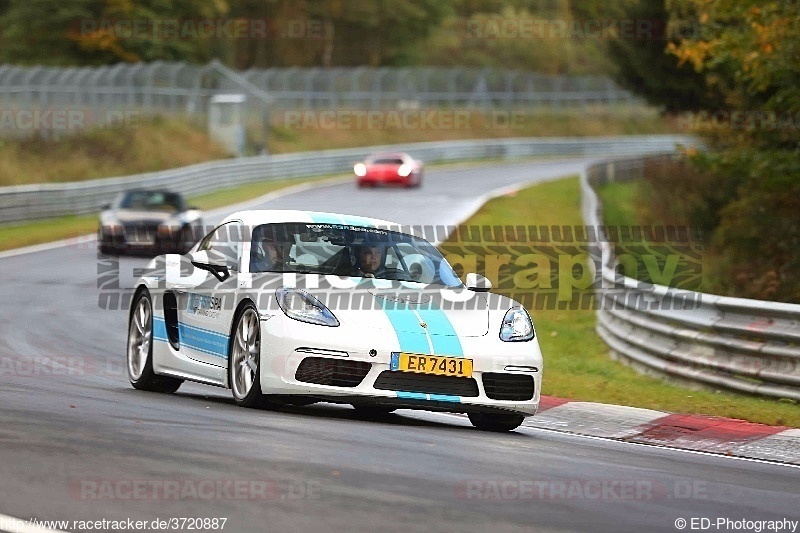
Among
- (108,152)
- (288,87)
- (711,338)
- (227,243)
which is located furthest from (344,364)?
(288,87)

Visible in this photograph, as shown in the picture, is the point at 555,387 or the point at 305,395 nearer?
the point at 305,395

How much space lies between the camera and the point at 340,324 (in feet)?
31.7

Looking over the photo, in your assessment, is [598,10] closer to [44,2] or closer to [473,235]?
[473,235]

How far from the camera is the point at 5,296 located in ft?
66.5

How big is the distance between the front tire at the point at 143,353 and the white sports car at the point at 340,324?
9cm

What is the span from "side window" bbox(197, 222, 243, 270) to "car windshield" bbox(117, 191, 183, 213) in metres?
16.2

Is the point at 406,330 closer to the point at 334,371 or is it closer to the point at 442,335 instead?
the point at 442,335

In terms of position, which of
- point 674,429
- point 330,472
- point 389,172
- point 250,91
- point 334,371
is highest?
point 330,472

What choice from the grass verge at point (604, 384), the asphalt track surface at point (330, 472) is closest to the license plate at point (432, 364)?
the asphalt track surface at point (330, 472)

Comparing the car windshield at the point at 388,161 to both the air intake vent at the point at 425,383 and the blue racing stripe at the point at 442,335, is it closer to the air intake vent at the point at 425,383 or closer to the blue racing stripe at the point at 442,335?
the blue racing stripe at the point at 442,335

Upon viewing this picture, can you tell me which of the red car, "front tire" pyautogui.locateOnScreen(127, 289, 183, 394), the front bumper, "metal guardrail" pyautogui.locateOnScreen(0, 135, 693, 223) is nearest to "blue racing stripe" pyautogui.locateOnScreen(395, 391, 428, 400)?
the front bumper

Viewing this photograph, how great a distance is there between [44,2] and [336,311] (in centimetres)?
5965

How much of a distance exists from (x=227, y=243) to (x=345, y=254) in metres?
0.95

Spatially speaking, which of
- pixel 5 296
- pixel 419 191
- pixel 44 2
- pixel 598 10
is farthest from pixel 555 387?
pixel 44 2
